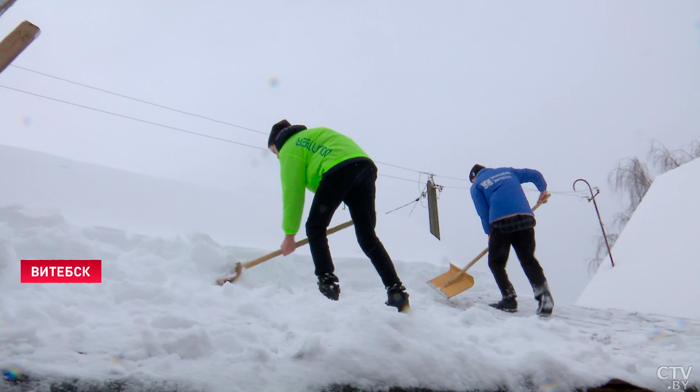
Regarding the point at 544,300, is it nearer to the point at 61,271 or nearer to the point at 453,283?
the point at 453,283

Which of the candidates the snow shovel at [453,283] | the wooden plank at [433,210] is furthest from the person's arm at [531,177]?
the wooden plank at [433,210]

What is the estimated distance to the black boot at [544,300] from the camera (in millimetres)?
3043

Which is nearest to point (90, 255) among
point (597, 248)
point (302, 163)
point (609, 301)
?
point (302, 163)

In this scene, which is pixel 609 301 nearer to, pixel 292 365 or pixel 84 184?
pixel 292 365

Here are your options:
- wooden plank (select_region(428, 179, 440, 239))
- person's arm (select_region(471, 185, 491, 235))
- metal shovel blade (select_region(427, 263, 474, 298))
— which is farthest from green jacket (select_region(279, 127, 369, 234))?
wooden plank (select_region(428, 179, 440, 239))

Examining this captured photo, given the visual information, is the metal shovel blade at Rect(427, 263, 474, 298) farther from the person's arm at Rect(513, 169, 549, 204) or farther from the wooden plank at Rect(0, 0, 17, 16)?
the wooden plank at Rect(0, 0, 17, 16)

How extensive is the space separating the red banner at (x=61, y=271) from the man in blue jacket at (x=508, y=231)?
2.52 m

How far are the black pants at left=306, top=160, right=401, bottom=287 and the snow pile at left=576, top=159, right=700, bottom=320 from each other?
2880 millimetres

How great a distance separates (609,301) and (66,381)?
17.0 feet

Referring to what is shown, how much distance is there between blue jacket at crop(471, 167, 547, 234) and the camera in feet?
10.6

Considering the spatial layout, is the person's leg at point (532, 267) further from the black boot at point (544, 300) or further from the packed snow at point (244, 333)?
the packed snow at point (244, 333)

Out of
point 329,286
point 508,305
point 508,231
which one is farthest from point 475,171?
point 329,286

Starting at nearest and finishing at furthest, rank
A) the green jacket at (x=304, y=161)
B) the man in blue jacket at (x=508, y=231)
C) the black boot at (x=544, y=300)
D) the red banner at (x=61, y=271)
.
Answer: the red banner at (x=61, y=271) → the green jacket at (x=304, y=161) → the black boot at (x=544, y=300) → the man in blue jacket at (x=508, y=231)

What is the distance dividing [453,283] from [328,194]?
5.63ft
